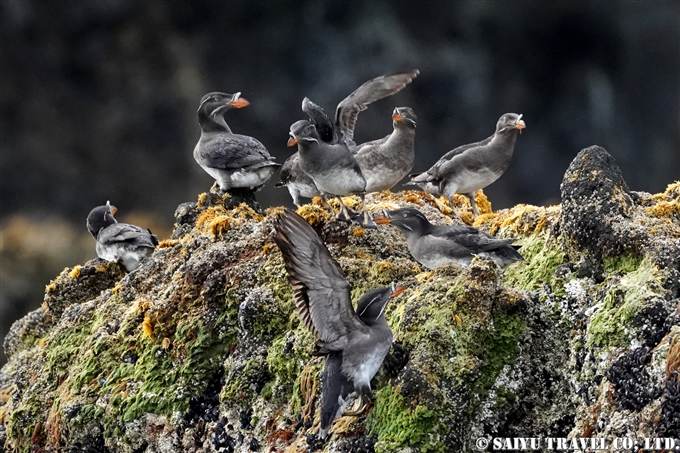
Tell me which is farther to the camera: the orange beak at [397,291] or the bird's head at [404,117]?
the bird's head at [404,117]

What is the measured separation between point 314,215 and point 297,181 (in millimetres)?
1395

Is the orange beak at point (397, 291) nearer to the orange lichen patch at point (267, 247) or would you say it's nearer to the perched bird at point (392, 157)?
the orange lichen patch at point (267, 247)

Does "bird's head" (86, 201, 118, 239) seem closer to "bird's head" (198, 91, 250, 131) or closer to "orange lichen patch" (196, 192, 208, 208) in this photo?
"bird's head" (198, 91, 250, 131)

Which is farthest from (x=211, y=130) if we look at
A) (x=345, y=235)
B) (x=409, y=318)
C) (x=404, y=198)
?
(x=409, y=318)

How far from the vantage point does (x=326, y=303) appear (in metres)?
6.04

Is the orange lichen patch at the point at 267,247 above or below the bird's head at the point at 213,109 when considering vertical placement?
below

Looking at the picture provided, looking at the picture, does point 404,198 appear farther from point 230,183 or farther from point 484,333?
point 484,333

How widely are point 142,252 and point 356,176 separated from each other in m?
2.85

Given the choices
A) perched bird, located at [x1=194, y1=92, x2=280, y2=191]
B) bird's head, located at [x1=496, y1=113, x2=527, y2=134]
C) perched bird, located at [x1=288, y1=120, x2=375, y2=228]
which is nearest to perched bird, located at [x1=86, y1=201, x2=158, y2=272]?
perched bird, located at [x1=194, y1=92, x2=280, y2=191]

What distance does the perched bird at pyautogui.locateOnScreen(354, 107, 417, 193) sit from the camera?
8945 mm

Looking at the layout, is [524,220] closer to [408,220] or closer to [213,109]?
[408,220]

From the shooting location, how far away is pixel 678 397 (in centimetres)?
494

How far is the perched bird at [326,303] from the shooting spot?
5883 millimetres

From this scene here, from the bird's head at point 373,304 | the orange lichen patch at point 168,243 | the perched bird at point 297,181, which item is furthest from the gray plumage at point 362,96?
the bird's head at point 373,304
